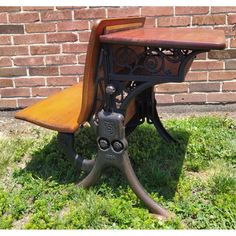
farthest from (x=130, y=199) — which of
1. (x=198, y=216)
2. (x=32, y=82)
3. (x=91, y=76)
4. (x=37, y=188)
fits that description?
(x=32, y=82)

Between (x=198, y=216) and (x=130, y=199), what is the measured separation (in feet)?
1.34

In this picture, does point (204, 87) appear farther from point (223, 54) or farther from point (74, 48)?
point (74, 48)

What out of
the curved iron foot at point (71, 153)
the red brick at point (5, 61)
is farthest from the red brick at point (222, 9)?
the red brick at point (5, 61)

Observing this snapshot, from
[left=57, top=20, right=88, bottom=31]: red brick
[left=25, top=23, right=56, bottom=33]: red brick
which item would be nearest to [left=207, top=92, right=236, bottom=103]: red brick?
[left=57, top=20, right=88, bottom=31]: red brick

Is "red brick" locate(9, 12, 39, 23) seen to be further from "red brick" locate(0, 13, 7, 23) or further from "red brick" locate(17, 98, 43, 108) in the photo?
"red brick" locate(17, 98, 43, 108)

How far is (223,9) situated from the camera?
10.6ft

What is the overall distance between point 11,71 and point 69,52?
0.58 metres

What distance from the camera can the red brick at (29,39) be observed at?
3312 mm

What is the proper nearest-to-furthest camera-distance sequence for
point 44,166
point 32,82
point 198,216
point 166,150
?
point 198,216, point 44,166, point 166,150, point 32,82

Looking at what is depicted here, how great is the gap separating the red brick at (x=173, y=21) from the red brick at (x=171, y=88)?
558mm

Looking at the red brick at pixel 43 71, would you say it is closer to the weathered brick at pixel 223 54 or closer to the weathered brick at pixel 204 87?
the weathered brick at pixel 204 87

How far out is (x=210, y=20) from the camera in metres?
3.24

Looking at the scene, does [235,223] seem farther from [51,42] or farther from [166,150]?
[51,42]

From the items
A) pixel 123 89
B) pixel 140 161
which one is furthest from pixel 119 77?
pixel 140 161
